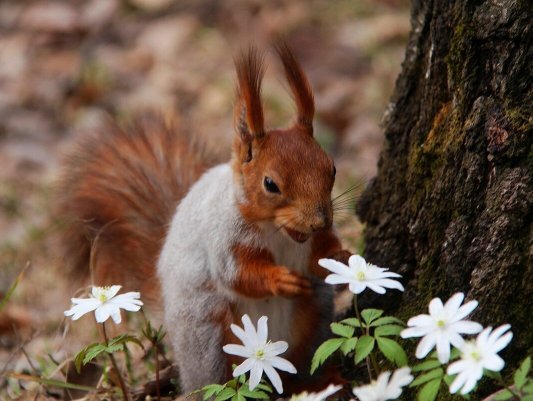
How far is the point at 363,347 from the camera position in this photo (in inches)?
57.2

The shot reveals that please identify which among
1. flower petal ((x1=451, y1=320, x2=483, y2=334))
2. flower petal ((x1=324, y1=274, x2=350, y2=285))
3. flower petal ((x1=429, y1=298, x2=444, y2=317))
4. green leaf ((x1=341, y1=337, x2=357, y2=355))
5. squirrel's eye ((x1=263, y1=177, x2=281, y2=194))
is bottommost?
green leaf ((x1=341, y1=337, x2=357, y2=355))

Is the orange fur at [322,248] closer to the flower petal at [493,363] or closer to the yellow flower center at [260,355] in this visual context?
the yellow flower center at [260,355]

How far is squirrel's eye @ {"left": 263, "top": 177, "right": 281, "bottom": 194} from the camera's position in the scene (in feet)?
6.24

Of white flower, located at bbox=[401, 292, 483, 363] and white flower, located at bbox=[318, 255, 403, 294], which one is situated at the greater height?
white flower, located at bbox=[318, 255, 403, 294]

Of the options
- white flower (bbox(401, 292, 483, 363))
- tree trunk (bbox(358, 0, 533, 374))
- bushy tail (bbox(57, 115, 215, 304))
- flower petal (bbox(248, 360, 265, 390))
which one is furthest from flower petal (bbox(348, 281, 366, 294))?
bushy tail (bbox(57, 115, 215, 304))

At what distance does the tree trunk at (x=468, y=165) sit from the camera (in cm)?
168

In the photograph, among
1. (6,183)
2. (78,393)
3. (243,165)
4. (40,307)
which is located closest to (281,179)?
(243,165)

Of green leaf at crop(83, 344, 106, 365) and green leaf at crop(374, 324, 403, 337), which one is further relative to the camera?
green leaf at crop(83, 344, 106, 365)

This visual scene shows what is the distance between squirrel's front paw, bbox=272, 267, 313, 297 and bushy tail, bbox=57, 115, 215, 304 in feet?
1.94

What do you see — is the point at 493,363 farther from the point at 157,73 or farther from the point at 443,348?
the point at 157,73

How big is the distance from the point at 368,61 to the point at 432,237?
9.34 ft

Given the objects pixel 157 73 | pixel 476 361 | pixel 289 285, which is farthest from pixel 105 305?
pixel 157 73

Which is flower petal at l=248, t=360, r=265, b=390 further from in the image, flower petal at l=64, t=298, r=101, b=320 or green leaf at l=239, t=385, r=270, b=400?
flower petal at l=64, t=298, r=101, b=320

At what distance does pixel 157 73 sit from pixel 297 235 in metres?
3.17
